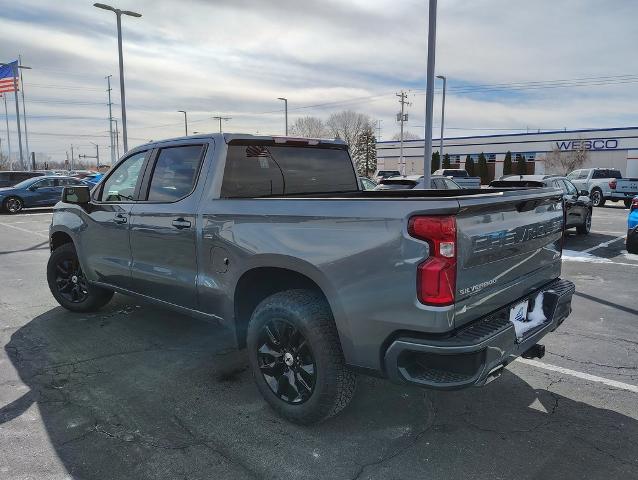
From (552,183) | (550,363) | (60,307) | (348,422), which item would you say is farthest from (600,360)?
(552,183)

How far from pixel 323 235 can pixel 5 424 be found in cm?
243

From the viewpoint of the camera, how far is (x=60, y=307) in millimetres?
6023

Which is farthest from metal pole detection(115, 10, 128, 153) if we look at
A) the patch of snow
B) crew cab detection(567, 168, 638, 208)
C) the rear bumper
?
crew cab detection(567, 168, 638, 208)

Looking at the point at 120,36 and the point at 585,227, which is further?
the point at 120,36

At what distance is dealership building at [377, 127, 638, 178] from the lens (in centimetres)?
4933

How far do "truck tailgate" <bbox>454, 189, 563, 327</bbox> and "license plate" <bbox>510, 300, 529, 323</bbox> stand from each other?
57 mm

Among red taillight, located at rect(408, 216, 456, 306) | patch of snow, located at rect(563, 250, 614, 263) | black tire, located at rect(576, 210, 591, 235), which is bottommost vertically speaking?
patch of snow, located at rect(563, 250, 614, 263)

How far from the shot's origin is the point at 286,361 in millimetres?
3244

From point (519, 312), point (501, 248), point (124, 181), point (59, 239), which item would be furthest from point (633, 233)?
point (59, 239)

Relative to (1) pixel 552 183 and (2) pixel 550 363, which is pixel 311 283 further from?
(1) pixel 552 183

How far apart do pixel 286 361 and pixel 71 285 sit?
3.62 m

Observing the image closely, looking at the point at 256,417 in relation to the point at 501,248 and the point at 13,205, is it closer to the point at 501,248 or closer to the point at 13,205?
the point at 501,248

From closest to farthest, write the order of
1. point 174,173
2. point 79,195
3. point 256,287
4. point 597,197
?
1. point 256,287
2. point 174,173
3. point 79,195
4. point 597,197

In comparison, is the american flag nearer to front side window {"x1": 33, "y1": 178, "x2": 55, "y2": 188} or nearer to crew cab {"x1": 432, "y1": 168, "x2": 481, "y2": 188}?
front side window {"x1": 33, "y1": 178, "x2": 55, "y2": 188}
